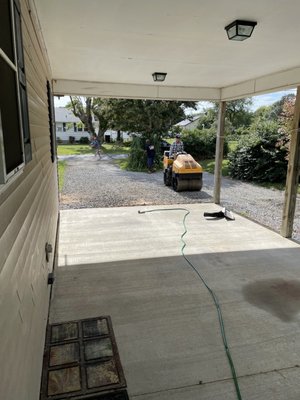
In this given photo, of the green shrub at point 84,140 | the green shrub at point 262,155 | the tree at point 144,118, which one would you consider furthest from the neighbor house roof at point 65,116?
the green shrub at point 262,155

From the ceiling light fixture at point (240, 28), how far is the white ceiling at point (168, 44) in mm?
66

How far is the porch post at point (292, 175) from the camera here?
4.70 meters

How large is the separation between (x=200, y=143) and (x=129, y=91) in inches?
450

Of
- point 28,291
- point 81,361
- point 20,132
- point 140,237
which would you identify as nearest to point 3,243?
point 20,132

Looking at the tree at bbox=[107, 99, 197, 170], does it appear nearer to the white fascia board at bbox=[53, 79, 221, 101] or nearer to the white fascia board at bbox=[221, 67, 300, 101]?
the white fascia board at bbox=[53, 79, 221, 101]

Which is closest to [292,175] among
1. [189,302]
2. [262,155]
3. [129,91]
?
[189,302]

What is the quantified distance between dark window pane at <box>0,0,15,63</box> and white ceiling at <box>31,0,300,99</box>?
1.39 meters

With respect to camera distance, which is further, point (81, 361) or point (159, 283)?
point (159, 283)

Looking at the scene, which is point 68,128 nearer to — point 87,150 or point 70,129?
point 70,129

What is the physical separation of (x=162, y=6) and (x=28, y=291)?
7.96 ft

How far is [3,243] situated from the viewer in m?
1.16

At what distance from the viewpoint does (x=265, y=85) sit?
5324 mm

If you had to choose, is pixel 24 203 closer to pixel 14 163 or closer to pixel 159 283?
pixel 14 163

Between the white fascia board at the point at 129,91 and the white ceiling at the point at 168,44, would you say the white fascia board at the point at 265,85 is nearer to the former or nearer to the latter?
the white ceiling at the point at 168,44
